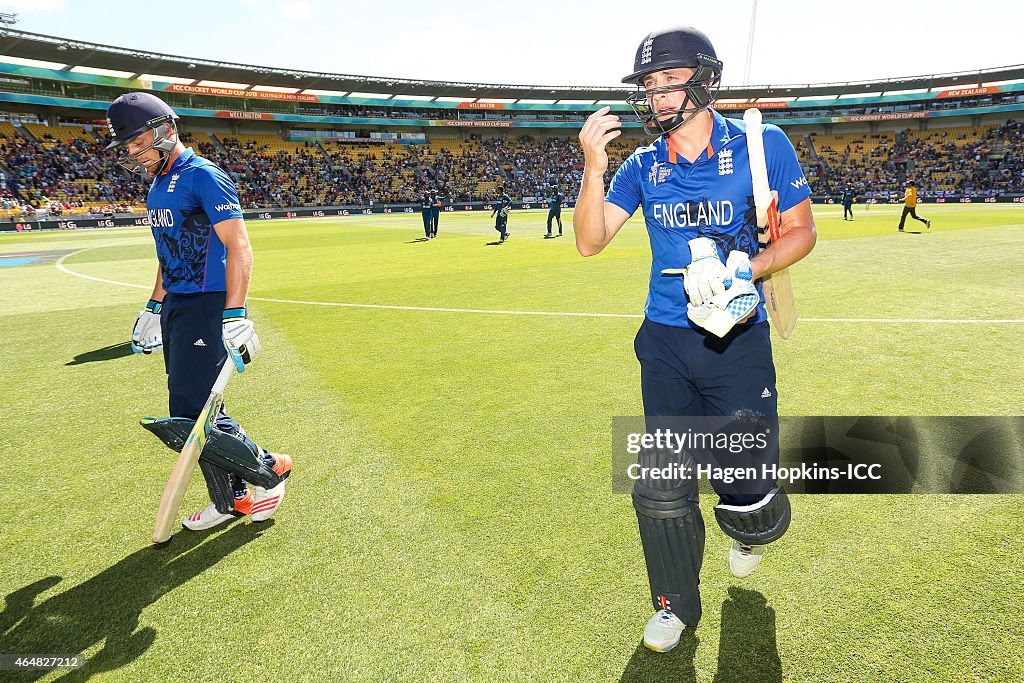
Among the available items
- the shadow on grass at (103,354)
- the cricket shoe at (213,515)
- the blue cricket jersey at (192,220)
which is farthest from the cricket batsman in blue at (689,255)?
the shadow on grass at (103,354)

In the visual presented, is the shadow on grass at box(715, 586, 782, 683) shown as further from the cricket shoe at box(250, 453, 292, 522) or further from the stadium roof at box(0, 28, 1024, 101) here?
the stadium roof at box(0, 28, 1024, 101)

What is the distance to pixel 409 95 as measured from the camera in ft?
210

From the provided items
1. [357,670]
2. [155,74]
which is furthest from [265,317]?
[155,74]

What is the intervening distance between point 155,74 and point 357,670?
60876 mm

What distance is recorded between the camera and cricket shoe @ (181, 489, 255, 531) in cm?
367

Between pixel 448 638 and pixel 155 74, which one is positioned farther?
pixel 155 74

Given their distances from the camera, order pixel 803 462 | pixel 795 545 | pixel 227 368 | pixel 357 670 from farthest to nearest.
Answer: pixel 803 462 < pixel 227 368 < pixel 795 545 < pixel 357 670

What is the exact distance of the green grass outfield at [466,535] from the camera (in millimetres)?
2576

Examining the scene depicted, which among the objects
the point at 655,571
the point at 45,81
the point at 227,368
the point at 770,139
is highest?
the point at 45,81

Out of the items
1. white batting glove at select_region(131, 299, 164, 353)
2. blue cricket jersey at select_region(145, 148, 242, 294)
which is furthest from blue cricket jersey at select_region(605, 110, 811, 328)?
white batting glove at select_region(131, 299, 164, 353)

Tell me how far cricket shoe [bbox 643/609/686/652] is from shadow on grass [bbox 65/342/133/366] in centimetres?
734

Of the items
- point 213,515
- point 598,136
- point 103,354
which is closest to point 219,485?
point 213,515

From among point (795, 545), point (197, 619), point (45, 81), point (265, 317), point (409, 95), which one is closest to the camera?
point (197, 619)

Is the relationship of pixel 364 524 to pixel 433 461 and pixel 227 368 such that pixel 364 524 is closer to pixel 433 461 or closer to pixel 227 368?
pixel 433 461
